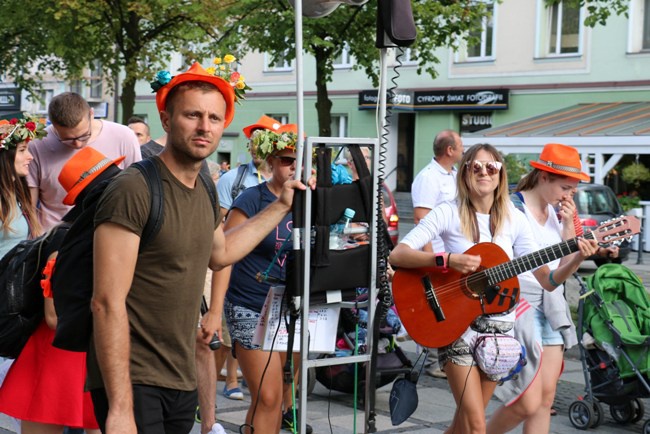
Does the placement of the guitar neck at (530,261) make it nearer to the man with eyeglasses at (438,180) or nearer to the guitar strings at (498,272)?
the guitar strings at (498,272)

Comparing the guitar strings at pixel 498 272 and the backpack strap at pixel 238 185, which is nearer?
the guitar strings at pixel 498 272

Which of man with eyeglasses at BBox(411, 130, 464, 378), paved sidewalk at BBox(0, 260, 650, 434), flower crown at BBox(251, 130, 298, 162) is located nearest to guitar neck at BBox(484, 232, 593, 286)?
flower crown at BBox(251, 130, 298, 162)

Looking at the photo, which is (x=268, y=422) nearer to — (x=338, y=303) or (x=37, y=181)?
(x=338, y=303)

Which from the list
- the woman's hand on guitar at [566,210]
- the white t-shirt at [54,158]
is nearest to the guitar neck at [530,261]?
the woman's hand on guitar at [566,210]

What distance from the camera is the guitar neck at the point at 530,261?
5.41m

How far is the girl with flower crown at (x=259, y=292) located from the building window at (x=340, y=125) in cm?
3057

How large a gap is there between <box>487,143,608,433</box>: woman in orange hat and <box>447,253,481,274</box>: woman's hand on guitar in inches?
29.7

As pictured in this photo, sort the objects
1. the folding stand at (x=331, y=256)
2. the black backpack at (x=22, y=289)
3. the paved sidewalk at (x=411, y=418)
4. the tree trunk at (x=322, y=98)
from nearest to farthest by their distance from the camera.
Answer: the folding stand at (x=331, y=256) → the black backpack at (x=22, y=289) → the paved sidewalk at (x=411, y=418) → the tree trunk at (x=322, y=98)

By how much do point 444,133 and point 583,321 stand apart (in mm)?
2366

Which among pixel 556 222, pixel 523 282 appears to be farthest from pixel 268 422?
pixel 556 222

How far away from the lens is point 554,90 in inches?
1212

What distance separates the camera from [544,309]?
20.0 feet

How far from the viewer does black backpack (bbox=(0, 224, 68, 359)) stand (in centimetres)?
477

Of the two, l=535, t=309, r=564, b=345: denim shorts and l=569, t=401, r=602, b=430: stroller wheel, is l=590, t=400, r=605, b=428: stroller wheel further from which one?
l=535, t=309, r=564, b=345: denim shorts
